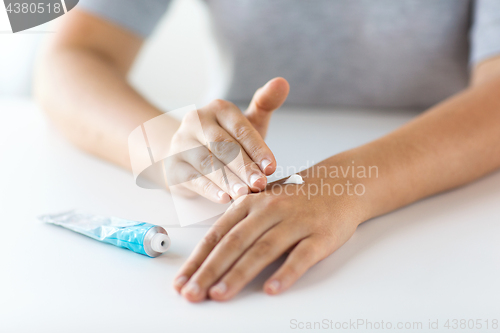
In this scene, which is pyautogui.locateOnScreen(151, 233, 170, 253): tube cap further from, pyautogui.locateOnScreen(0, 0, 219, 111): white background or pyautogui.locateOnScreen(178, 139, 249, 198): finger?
pyautogui.locateOnScreen(0, 0, 219, 111): white background

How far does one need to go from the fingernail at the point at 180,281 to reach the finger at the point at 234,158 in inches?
5.1

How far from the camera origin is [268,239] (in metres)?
0.38

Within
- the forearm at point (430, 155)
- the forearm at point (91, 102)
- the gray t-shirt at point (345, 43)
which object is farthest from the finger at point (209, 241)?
the gray t-shirt at point (345, 43)

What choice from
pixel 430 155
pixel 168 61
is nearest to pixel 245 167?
pixel 430 155

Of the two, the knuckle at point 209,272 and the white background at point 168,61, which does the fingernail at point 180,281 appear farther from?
the white background at point 168,61

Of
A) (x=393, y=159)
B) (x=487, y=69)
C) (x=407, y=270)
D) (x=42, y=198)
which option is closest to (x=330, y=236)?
(x=407, y=270)

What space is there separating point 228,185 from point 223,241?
93 mm

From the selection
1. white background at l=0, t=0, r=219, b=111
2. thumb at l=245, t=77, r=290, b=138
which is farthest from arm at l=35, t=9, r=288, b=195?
white background at l=0, t=0, r=219, b=111

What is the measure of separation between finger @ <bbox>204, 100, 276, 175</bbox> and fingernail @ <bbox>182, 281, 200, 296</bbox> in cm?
15

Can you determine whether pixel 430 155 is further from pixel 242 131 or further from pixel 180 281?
pixel 180 281

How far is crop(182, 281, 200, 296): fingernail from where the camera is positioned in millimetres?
334

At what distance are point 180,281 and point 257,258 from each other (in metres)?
0.07

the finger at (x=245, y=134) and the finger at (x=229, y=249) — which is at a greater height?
the finger at (x=245, y=134)

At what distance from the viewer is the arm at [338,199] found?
0.36 metres
